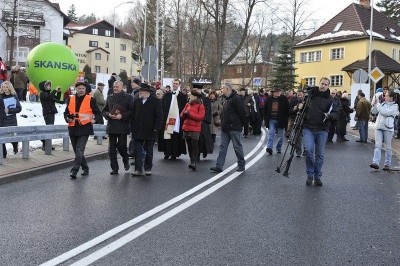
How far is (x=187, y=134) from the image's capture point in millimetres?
12047

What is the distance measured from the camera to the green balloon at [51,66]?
22750mm

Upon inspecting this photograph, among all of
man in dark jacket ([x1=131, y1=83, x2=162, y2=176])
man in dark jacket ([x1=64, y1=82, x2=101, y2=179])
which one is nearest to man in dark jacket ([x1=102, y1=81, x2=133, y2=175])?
man in dark jacket ([x1=131, y1=83, x2=162, y2=176])

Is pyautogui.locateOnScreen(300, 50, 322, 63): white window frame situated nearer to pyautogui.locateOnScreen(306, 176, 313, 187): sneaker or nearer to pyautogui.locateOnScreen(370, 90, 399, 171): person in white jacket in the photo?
pyautogui.locateOnScreen(370, 90, 399, 171): person in white jacket

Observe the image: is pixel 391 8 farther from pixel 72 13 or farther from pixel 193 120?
pixel 72 13

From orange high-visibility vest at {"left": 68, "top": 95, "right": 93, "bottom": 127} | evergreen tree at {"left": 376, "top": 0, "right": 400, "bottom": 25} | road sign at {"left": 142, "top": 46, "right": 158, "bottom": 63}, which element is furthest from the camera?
evergreen tree at {"left": 376, "top": 0, "right": 400, "bottom": 25}

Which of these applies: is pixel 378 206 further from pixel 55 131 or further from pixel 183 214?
pixel 55 131

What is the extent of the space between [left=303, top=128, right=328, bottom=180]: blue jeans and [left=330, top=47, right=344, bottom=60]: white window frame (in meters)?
49.8

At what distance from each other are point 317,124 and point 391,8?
2989 inches

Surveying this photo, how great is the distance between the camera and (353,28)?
57.6 metres

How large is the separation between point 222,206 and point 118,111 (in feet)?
12.8

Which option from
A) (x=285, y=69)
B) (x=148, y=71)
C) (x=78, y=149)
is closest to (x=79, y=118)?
(x=78, y=149)

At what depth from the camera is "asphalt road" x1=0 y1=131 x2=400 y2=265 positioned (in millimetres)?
5398

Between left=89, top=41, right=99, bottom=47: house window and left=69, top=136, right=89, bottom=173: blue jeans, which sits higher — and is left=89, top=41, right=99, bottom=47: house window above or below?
above

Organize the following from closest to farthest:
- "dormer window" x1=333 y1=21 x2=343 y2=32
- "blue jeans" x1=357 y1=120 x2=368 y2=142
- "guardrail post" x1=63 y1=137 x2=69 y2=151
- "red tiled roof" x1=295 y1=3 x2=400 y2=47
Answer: "guardrail post" x1=63 y1=137 x2=69 y2=151 → "blue jeans" x1=357 y1=120 x2=368 y2=142 → "red tiled roof" x1=295 y1=3 x2=400 y2=47 → "dormer window" x1=333 y1=21 x2=343 y2=32
